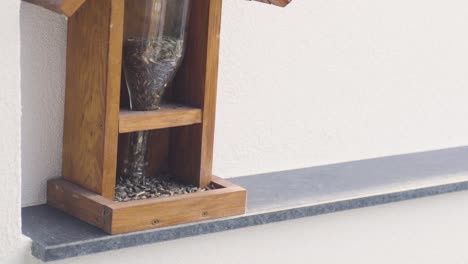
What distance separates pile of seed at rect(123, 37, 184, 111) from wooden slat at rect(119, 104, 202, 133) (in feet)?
0.06

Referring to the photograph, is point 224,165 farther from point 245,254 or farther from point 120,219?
point 120,219

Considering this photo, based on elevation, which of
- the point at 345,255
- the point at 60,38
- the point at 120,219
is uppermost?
the point at 60,38

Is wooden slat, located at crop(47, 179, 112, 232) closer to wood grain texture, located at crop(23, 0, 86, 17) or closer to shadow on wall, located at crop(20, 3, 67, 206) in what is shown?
shadow on wall, located at crop(20, 3, 67, 206)

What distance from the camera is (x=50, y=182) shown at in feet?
4.71

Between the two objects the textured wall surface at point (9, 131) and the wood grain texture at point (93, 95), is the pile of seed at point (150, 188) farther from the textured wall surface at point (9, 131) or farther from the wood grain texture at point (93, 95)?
the textured wall surface at point (9, 131)

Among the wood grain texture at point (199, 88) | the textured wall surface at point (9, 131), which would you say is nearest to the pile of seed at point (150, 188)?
the wood grain texture at point (199, 88)

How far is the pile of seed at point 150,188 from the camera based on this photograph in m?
1.42

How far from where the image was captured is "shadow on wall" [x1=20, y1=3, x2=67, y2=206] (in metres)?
1.39

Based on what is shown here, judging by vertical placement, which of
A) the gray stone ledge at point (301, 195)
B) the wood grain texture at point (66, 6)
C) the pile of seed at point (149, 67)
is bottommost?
the gray stone ledge at point (301, 195)

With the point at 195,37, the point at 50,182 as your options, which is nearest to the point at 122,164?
the point at 50,182

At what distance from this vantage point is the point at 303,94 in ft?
5.64

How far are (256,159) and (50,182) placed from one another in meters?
0.39

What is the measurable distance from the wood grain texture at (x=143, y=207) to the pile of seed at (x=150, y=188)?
28 millimetres

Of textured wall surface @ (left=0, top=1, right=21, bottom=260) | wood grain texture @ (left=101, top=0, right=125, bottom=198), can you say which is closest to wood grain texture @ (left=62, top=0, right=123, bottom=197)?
wood grain texture @ (left=101, top=0, right=125, bottom=198)
